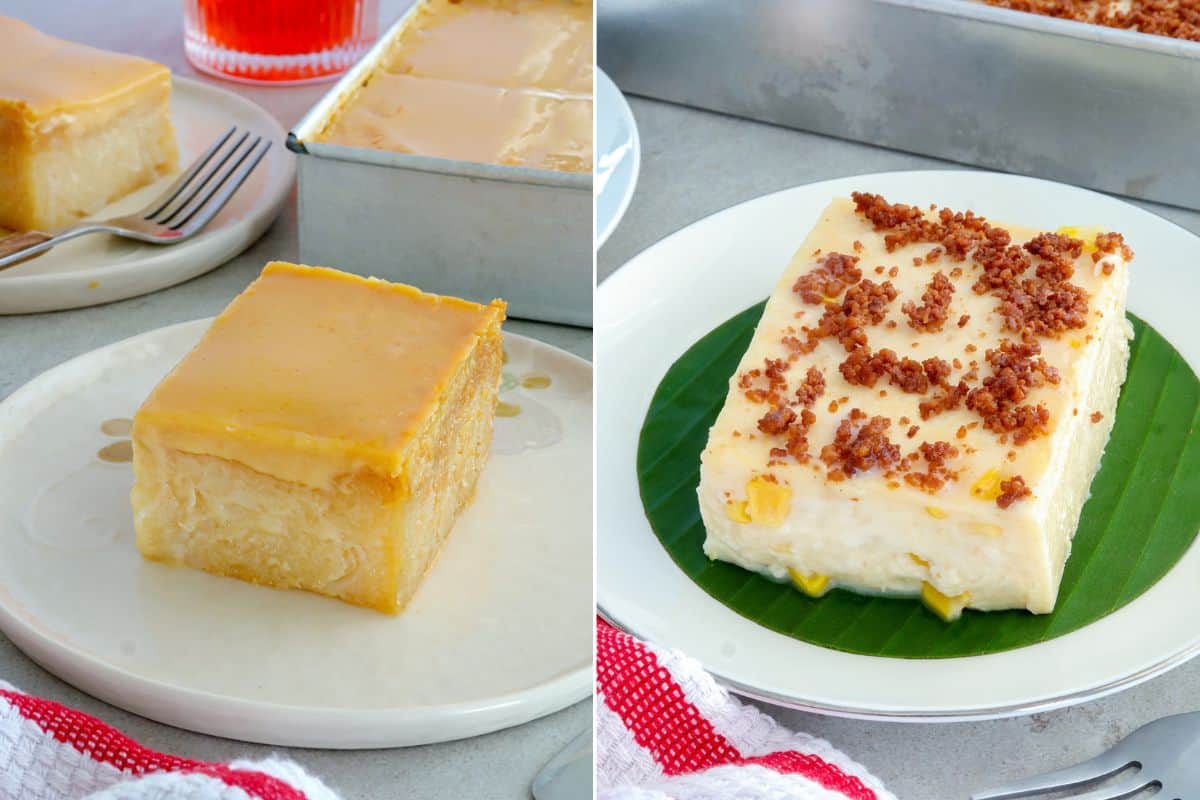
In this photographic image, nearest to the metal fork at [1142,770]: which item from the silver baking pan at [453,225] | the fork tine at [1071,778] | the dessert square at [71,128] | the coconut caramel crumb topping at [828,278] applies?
the fork tine at [1071,778]

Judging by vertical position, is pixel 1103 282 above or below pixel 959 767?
above

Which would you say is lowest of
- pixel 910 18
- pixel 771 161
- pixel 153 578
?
pixel 153 578

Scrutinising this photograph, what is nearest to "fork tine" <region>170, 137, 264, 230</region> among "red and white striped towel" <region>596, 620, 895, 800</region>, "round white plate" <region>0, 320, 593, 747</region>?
"round white plate" <region>0, 320, 593, 747</region>

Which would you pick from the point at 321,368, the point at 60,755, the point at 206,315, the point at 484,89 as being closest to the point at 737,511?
the point at 321,368

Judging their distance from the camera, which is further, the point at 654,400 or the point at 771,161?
the point at 771,161

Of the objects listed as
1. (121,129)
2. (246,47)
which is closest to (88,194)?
(121,129)

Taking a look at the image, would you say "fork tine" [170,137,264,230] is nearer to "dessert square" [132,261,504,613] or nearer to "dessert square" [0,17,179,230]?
→ "dessert square" [0,17,179,230]

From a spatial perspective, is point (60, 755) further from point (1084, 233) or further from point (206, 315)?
point (1084, 233)

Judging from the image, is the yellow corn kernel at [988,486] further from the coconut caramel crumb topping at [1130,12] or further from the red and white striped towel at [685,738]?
the coconut caramel crumb topping at [1130,12]

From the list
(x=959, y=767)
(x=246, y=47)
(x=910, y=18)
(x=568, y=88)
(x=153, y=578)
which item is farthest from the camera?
(x=246, y=47)

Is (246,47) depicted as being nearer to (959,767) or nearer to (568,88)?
(568,88)
